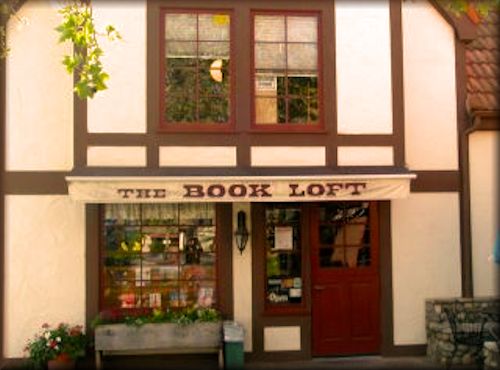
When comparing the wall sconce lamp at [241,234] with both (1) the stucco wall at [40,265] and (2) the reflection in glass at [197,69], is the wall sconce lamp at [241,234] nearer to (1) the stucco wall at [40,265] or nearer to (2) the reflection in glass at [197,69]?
(2) the reflection in glass at [197,69]

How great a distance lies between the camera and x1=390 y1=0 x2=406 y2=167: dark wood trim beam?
9.66 meters

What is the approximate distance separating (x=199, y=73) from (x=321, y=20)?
77.7 inches

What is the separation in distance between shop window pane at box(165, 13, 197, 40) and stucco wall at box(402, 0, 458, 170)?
3.28 metres

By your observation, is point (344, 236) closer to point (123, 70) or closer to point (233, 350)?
point (233, 350)

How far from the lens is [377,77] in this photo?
381 inches

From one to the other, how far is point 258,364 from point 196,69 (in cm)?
437

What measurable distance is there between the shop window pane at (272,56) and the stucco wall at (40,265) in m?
3.39

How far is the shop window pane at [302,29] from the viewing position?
9.70m

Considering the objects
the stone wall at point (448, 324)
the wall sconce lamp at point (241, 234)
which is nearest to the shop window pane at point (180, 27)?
the wall sconce lamp at point (241, 234)

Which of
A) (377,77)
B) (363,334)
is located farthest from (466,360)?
(377,77)

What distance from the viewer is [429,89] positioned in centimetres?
1022

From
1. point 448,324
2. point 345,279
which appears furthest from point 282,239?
point 448,324

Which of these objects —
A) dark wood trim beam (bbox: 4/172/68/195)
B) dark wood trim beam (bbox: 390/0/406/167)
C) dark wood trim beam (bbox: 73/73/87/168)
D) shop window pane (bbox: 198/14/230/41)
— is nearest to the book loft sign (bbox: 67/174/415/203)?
dark wood trim beam (bbox: 73/73/87/168)

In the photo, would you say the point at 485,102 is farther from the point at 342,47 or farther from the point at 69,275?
the point at 69,275
